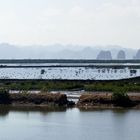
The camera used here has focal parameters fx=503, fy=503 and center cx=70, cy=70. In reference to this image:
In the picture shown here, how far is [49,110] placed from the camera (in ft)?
69.4

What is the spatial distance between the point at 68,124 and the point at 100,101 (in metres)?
5.47

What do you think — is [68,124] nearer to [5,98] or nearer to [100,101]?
[100,101]

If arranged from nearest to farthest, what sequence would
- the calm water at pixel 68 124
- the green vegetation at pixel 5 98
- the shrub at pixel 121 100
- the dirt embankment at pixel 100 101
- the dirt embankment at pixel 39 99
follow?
the calm water at pixel 68 124 < the shrub at pixel 121 100 < the dirt embankment at pixel 100 101 < the dirt embankment at pixel 39 99 < the green vegetation at pixel 5 98

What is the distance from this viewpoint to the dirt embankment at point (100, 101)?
21922 millimetres

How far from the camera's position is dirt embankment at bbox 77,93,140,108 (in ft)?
71.9

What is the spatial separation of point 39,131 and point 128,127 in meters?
2.88

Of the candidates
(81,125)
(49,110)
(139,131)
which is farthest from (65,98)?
(139,131)

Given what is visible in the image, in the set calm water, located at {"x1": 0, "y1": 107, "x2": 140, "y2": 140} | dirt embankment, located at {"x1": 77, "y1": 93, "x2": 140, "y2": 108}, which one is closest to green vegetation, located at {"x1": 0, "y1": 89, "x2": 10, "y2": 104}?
calm water, located at {"x1": 0, "y1": 107, "x2": 140, "y2": 140}

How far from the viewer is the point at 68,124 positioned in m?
17.0

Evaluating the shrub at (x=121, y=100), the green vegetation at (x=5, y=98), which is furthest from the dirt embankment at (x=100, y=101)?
the green vegetation at (x=5, y=98)

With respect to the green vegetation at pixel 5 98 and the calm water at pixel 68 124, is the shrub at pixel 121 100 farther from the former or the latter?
the green vegetation at pixel 5 98

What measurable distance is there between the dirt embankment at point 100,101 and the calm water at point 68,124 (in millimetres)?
1458

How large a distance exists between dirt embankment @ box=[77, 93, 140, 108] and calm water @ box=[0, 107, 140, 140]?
146 centimetres

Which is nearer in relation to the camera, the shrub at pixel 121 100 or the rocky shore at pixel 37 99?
the shrub at pixel 121 100
